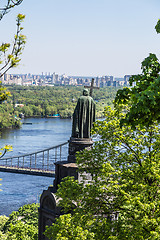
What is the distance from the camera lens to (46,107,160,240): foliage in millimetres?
8289

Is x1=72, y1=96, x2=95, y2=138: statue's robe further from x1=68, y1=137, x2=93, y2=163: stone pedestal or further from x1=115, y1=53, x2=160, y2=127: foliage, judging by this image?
x1=115, y1=53, x2=160, y2=127: foliage

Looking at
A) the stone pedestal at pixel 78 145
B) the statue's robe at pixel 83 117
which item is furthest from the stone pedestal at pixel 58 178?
the statue's robe at pixel 83 117

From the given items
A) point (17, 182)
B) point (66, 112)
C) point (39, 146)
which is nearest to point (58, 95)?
point (66, 112)

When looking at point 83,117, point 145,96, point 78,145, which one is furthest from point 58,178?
point 145,96

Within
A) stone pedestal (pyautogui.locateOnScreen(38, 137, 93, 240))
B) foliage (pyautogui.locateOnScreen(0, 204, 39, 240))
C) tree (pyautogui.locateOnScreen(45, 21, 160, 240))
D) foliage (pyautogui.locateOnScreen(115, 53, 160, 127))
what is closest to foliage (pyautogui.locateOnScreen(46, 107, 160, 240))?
tree (pyautogui.locateOnScreen(45, 21, 160, 240))

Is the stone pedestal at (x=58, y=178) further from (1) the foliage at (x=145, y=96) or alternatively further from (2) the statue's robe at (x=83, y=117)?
(1) the foliage at (x=145, y=96)

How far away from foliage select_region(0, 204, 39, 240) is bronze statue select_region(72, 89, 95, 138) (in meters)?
5.69

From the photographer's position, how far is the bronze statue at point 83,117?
13812 millimetres

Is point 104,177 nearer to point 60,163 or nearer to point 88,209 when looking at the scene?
point 88,209

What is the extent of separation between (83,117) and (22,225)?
747 cm

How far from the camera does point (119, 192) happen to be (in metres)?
9.26

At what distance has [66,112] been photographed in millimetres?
115250

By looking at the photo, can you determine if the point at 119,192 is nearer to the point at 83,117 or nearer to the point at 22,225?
the point at 83,117

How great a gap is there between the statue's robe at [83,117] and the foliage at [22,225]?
18.7ft
